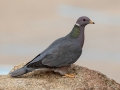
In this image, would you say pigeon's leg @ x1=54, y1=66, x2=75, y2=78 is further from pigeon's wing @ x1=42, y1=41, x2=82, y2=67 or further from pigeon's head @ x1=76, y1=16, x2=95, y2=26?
pigeon's head @ x1=76, y1=16, x2=95, y2=26

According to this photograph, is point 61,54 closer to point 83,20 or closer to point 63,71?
point 63,71

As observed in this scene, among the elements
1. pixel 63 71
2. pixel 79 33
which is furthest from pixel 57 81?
pixel 79 33

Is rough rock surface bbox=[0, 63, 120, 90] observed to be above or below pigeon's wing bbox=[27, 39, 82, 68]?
below

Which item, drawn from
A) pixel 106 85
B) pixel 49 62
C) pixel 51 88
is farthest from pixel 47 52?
pixel 106 85

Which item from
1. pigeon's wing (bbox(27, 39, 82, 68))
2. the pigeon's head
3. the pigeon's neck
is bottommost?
pigeon's wing (bbox(27, 39, 82, 68))

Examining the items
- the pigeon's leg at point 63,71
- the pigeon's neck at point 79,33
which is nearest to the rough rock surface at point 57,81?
the pigeon's leg at point 63,71

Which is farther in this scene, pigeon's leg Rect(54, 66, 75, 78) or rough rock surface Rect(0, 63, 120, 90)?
pigeon's leg Rect(54, 66, 75, 78)

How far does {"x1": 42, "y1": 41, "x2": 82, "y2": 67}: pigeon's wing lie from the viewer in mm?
1894

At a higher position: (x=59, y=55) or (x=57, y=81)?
(x=59, y=55)

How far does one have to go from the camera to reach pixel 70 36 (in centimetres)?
199

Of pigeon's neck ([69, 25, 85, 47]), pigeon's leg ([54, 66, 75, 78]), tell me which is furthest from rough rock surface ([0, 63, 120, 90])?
pigeon's neck ([69, 25, 85, 47])

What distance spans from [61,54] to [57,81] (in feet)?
0.48

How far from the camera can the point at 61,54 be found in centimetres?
192

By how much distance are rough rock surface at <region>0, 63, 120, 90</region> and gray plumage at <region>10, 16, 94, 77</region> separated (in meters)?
0.06
